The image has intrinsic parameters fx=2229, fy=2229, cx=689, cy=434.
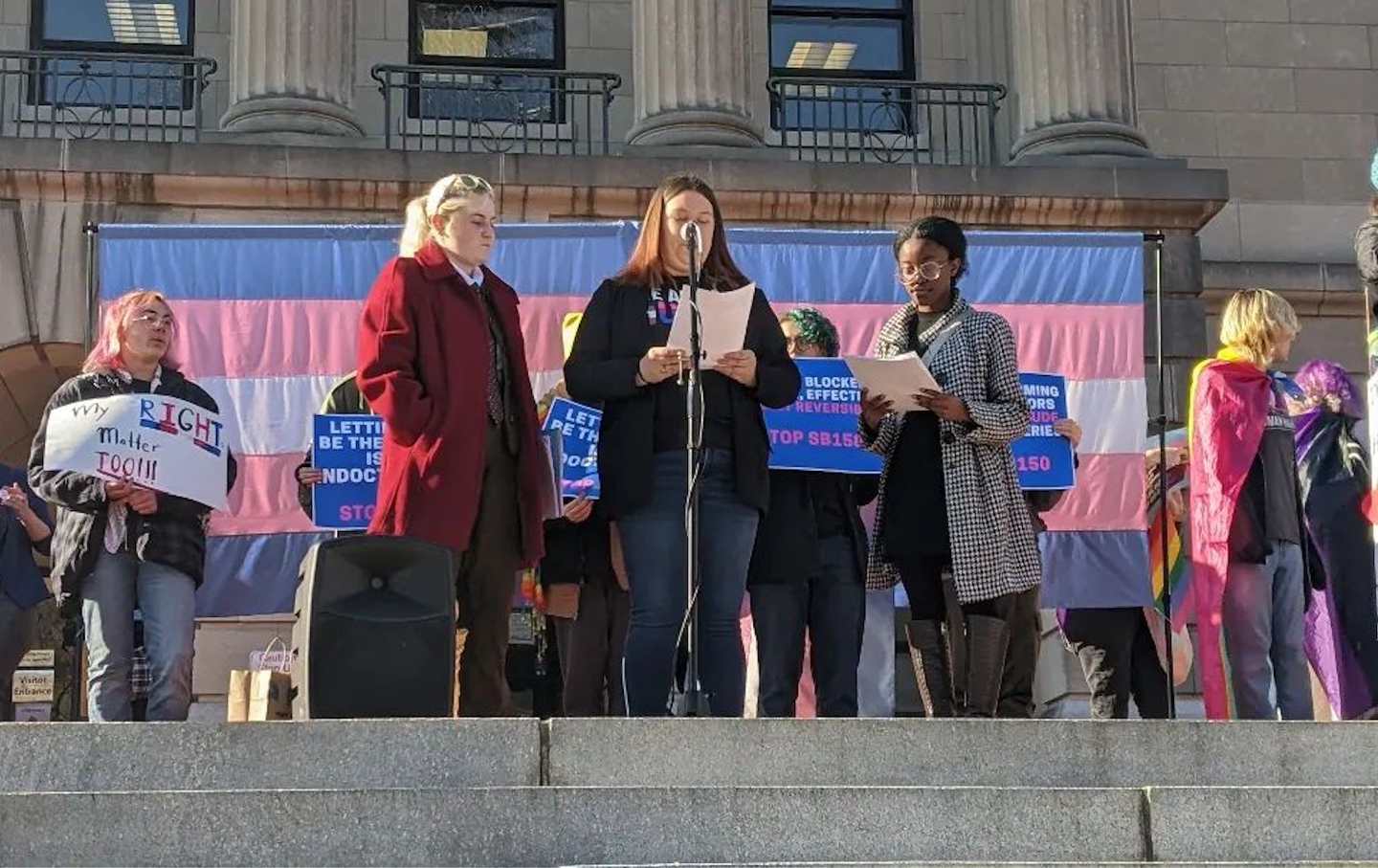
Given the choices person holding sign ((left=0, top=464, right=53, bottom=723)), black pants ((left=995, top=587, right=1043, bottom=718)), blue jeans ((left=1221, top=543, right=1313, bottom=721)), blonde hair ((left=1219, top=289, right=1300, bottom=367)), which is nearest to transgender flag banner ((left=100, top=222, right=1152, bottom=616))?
person holding sign ((left=0, top=464, right=53, bottom=723))

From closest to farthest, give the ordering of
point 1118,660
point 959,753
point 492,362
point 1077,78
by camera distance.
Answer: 1. point 959,753
2. point 492,362
3. point 1118,660
4. point 1077,78

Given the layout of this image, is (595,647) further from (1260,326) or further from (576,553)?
(1260,326)

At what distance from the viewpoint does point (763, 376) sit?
7062mm

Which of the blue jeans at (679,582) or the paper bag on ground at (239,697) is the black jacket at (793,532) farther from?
the paper bag on ground at (239,697)

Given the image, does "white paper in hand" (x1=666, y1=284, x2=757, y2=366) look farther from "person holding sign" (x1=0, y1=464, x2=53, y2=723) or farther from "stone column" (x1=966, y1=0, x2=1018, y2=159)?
"stone column" (x1=966, y1=0, x2=1018, y2=159)

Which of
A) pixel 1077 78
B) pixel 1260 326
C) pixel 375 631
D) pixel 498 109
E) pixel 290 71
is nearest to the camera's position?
pixel 375 631

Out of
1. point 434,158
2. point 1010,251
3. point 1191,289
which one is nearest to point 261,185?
point 434,158

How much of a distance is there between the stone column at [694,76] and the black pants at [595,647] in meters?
6.62

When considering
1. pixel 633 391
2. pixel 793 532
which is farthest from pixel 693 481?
pixel 793 532

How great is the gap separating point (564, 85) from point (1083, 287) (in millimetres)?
5500

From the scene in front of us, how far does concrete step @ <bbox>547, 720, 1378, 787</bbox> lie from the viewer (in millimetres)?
5723

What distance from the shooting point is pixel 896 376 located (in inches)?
276

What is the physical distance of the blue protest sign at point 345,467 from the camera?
9250 mm

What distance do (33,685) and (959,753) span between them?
10077 mm
